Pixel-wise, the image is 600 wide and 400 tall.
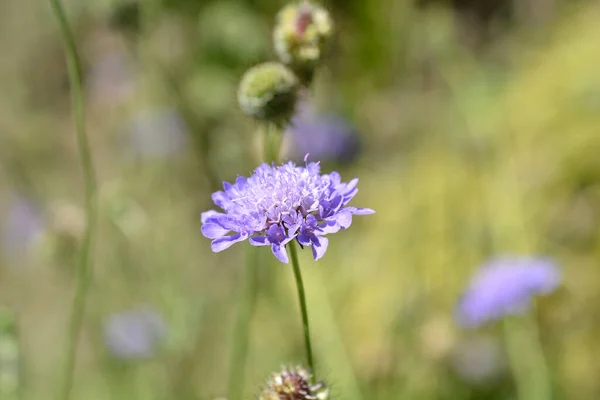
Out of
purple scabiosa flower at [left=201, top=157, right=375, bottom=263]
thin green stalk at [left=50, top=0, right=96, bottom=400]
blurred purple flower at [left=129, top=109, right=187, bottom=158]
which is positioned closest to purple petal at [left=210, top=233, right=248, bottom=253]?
purple scabiosa flower at [left=201, top=157, right=375, bottom=263]

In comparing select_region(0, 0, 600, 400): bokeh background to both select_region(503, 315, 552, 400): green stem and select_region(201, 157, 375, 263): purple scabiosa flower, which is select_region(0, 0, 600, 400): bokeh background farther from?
select_region(201, 157, 375, 263): purple scabiosa flower

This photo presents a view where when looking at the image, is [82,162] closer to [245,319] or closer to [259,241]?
[245,319]

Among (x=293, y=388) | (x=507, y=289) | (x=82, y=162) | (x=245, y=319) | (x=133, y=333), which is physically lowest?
(x=293, y=388)

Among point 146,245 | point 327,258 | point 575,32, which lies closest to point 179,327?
point 146,245

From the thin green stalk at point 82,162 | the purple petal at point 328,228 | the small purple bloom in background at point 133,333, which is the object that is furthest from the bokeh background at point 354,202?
the purple petal at point 328,228

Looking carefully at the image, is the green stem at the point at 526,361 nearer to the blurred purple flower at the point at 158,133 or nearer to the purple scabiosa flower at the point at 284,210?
the purple scabiosa flower at the point at 284,210

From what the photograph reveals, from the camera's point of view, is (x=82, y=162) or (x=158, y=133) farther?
(x=158, y=133)

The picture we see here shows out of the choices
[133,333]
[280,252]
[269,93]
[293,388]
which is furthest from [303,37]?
[133,333]
